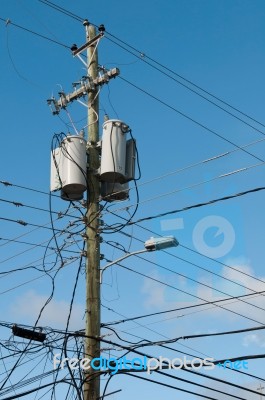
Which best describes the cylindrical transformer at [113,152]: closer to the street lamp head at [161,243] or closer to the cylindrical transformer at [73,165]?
the cylindrical transformer at [73,165]

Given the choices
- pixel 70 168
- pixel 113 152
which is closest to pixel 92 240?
pixel 70 168

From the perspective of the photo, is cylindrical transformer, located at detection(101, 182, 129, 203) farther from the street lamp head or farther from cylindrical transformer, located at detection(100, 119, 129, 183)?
the street lamp head

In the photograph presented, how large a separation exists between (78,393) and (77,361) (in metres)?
0.60

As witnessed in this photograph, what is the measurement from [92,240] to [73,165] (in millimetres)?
1559

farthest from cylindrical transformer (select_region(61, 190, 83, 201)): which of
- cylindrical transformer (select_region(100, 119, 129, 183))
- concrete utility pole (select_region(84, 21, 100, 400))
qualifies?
cylindrical transformer (select_region(100, 119, 129, 183))

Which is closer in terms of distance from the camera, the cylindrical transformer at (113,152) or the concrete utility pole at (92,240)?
the concrete utility pole at (92,240)

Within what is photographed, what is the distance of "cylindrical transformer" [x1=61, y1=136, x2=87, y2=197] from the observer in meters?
12.6

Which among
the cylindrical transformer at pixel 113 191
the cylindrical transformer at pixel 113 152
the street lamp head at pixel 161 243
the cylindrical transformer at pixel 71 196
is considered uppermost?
the cylindrical transformer at pixel 113 152

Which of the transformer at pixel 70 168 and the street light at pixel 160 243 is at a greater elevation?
the transformer at pixel 70 168

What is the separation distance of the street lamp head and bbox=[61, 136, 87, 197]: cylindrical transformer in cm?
195

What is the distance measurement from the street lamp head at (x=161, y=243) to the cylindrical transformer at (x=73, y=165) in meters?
1.95

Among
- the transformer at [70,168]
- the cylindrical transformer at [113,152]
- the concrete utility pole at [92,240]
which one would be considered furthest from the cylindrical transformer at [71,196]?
the cylindrical transformer at [113,152]

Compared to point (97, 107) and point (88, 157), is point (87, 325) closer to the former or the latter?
point (88, 157)

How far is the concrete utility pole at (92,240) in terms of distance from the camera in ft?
36.5
